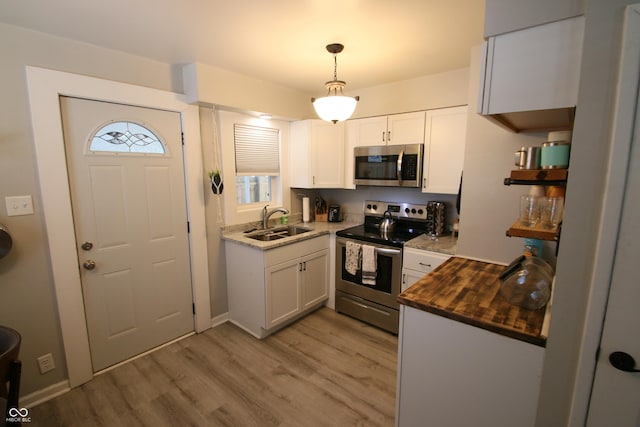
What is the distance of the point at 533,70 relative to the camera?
1.06 meters

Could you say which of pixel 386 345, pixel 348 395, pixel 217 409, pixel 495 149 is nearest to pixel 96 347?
pixel 217 409

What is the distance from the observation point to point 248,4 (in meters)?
1.53

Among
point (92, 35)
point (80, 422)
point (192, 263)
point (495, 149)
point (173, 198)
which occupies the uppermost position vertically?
point (92, 35)

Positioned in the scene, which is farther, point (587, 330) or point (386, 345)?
point (386, 345)

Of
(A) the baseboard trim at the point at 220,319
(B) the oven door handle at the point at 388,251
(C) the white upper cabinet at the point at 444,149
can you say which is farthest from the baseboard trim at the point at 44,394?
(C) the white upper cabinet at the point at 444,149

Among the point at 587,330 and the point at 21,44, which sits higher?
the point at 21,44

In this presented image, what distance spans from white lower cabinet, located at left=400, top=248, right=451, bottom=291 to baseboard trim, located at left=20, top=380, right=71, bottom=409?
267 cm

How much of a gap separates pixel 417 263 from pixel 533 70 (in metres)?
1.68

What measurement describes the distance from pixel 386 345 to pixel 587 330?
6.12 feet

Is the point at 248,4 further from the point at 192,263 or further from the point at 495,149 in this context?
the point at 192,263

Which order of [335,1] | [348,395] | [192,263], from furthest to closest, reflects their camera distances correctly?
[192,263] < [348,395] < [335,1]

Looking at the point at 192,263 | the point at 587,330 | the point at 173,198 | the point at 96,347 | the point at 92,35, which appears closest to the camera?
the point at 587,330

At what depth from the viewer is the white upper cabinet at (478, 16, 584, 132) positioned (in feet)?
3.28

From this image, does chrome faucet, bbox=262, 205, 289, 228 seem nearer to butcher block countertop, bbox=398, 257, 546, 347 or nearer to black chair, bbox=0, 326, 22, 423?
butcher block countertop, bbox=398, 257, 546, 347
